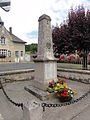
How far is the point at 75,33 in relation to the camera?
30.1 ft

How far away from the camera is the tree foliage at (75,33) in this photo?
29.7 ft

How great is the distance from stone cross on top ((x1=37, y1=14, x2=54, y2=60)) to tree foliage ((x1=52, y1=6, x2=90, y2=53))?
3.91m

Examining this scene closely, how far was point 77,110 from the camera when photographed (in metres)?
3.99

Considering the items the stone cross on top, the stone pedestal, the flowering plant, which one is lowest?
the flowering plant

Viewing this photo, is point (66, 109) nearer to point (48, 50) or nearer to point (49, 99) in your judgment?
point (49, 99)

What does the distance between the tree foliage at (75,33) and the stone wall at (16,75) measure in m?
3.58

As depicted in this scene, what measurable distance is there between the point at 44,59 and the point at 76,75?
12.6ft

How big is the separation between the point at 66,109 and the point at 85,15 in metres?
7.89

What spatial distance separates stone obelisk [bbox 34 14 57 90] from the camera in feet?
18.3

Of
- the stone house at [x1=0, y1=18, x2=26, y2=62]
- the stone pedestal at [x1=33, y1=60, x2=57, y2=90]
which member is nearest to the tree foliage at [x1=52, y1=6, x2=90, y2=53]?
the stone pedestal at [x1=33, y1=60, x2=57, y2=90]

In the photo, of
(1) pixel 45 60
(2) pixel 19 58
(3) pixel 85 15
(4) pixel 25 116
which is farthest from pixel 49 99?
(2) pixel 19 58

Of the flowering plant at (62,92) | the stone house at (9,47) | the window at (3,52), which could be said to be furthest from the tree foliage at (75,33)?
the window at (3,52)

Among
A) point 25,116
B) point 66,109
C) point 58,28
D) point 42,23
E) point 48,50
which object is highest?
point 58,28

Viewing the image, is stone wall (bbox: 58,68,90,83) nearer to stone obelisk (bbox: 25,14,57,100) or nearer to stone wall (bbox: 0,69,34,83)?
stone wall (bbox: 0,69,34,83)
